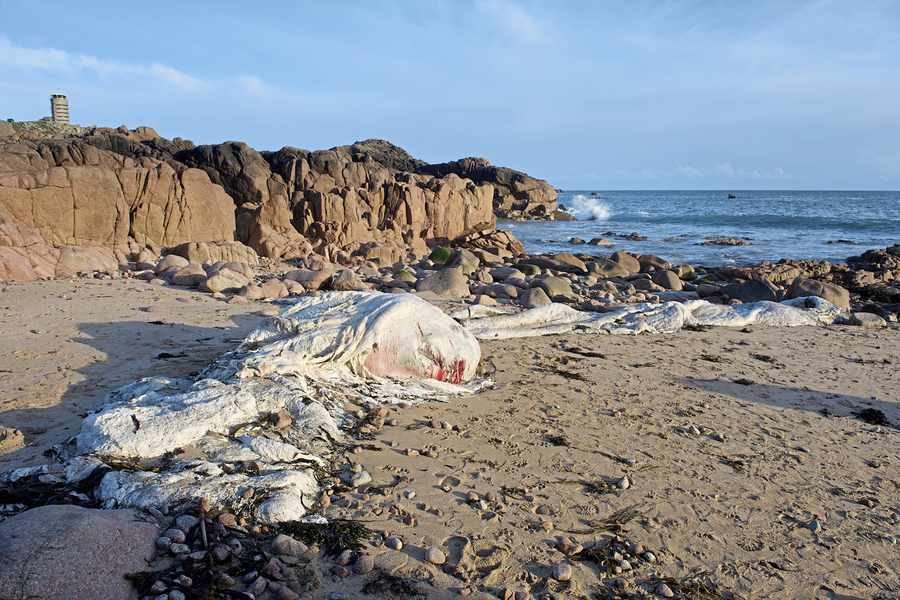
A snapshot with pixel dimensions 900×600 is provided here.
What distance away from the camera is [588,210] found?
5791 centimetres

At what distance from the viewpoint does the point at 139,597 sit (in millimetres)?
2363

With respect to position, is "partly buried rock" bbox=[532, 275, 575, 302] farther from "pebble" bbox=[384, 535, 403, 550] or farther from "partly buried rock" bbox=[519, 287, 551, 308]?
"pebble" bbox=[384, 535, 403, 550]

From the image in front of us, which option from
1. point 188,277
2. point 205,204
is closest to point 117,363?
point 188,277

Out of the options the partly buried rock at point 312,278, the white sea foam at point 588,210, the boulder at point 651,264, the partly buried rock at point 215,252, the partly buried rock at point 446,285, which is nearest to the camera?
the partly buried rock at point 446,285

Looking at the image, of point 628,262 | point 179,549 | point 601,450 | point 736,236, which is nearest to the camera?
point 179,549

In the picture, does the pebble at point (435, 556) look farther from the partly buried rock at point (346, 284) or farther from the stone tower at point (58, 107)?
the stone tower at point (58, 107)

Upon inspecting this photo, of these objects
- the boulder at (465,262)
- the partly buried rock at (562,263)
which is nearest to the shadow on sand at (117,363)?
the boulder at (465,262)

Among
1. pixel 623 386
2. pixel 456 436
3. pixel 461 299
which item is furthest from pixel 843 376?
pixel 461 299

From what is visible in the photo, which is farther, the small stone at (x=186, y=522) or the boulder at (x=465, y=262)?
the boulder at (x=465, y=262)

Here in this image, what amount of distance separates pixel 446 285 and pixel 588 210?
4984cm

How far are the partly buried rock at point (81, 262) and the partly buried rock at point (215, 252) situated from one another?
71.2 inches

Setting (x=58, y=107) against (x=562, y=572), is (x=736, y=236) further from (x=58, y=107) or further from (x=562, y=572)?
(x=58, y=107)

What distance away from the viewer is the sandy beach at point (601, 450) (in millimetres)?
3059

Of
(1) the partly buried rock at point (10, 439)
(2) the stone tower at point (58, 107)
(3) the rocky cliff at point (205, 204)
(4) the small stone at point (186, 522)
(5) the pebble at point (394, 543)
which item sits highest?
(2) the stone tower at point (58, 107)
